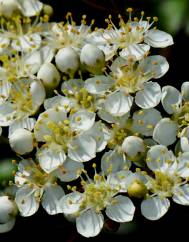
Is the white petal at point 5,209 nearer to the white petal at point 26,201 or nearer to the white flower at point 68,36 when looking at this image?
the white petal at point 26,201

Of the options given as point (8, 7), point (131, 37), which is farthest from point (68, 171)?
point (8, 7)

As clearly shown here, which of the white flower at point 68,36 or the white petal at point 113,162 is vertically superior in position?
the white flower at point 68,36

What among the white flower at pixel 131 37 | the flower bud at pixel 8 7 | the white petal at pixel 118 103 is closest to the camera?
the white petal at pixel 118 103

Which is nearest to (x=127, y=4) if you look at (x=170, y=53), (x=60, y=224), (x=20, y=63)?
(x=170, y=53)

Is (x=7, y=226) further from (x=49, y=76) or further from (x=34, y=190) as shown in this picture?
(x=49, y=76)

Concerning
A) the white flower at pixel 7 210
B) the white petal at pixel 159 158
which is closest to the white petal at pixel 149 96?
the white petal at pixel 159 158

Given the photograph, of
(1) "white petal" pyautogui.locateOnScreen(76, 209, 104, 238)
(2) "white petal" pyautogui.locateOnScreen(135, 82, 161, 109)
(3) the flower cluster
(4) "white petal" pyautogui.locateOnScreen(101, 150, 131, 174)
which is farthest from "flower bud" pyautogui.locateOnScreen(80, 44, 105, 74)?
(1) "white petal" pyautogui.locateOnScreen(76, 209, 104, 238)
